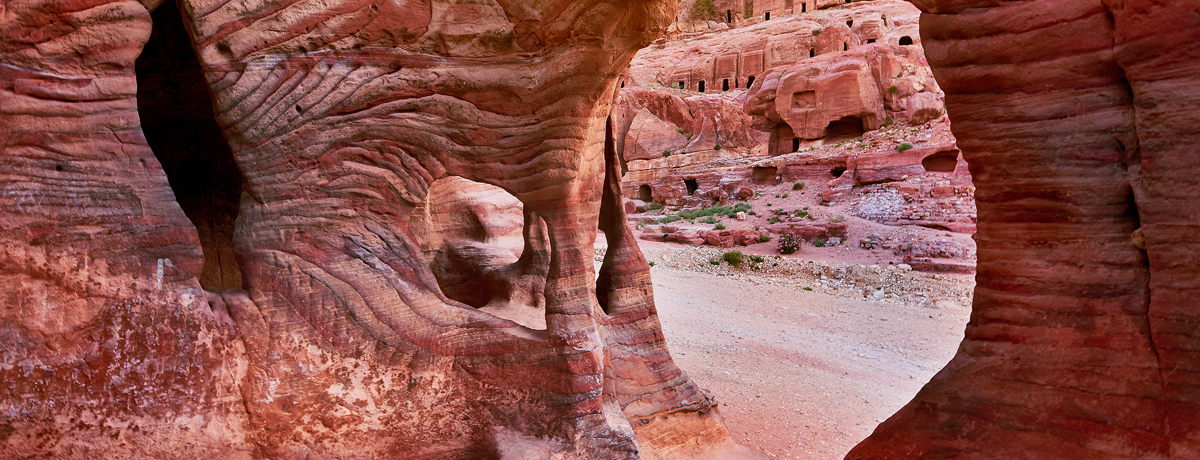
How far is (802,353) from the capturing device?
439 inches

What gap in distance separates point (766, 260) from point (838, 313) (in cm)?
500

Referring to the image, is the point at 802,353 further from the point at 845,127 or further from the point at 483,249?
the point at 845,127

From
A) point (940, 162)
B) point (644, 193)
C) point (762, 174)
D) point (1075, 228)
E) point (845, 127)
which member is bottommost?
point (1075, 228)

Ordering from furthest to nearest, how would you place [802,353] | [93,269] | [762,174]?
[762,174] < [802,353] < [93,269]

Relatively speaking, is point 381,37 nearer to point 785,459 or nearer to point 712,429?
point 712,429

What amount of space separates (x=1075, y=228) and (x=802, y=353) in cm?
879

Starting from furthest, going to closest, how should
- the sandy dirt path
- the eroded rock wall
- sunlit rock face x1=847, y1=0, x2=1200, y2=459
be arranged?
the sandy dirt path → the eroded rock wall → sunlit rock face x1=847, y1=0, x2=1200, y2=459

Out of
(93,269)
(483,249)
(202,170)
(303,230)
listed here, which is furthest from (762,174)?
(93,269)

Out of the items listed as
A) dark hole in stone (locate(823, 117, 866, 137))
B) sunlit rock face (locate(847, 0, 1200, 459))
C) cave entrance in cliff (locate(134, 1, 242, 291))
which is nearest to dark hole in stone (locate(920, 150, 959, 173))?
dark hole in stone (locate(823, 117, 866, 137))

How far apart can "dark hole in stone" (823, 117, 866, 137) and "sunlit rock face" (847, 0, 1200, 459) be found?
1185 inches

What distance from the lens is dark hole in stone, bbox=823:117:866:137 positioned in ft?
102

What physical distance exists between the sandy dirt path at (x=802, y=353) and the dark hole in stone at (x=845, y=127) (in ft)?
56.4

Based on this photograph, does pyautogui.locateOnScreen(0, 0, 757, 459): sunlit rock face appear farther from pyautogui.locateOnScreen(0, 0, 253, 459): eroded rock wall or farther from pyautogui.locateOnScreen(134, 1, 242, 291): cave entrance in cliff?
pyautogui.locateOnScreen(134, 1, 242, 291): cave entrance in cliff

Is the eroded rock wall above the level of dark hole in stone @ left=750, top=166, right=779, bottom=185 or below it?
below
